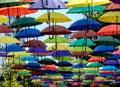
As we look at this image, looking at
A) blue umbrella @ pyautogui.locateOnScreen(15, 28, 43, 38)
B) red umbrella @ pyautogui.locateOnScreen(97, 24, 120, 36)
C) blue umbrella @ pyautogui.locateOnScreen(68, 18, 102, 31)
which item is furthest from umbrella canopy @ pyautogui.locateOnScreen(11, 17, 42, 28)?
red umbrella @ pyautogui.locateOnScreen(97, 24, 120, 36)

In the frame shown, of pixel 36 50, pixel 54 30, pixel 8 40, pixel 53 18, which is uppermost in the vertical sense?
pixel 53 18

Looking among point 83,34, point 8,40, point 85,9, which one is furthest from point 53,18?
point 8,40

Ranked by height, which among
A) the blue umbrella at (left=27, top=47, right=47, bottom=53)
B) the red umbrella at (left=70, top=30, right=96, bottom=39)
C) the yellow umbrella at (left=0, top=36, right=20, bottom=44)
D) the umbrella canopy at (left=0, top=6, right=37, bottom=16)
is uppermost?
the umbrella canopy at (left=0, top=6, right=37, bottom=16)

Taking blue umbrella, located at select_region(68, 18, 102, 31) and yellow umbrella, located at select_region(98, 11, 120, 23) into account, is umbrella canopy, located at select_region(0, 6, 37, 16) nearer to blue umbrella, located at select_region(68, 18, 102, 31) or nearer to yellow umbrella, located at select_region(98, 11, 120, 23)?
blue umbrella, located at select_region(68, 18, 102, 31)

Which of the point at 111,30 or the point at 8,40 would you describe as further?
the point at 8,40

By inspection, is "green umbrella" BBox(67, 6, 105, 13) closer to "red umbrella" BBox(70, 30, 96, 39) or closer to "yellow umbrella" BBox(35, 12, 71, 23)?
"yellow umbrella" BBox(35, 12, 71, 23)

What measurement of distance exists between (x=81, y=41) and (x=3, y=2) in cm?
549

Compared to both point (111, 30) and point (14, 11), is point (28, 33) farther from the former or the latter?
point (111, 30)

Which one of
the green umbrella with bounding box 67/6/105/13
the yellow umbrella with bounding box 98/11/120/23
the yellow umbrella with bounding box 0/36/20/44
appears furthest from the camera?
the yellow umbrella with bounding box 0/36/20/44

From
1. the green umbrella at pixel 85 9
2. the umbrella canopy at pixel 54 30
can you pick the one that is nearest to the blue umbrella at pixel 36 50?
the umbrella canopy at pixel 54 30

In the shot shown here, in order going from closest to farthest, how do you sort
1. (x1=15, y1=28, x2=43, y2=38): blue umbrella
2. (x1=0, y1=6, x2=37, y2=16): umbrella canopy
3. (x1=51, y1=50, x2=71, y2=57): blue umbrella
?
(x1=0, y1=6, x2=37, y2=16): umbrella canopy, (x1=15, y1=28, x2=43, y2=38): blue umbrella, (x1=51, y1=50, x2=71, y2=57): blue umbrella

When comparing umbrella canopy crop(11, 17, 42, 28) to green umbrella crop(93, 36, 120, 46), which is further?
green umbrella crop(93, 36, 120, 46)

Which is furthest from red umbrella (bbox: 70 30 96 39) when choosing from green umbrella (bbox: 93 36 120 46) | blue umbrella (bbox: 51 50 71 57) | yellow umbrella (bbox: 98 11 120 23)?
blue umbrella (bbox: 51 50 71 57)

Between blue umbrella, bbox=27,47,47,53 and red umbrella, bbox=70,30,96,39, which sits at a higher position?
red umbrella, bbox=70,30,96,39
